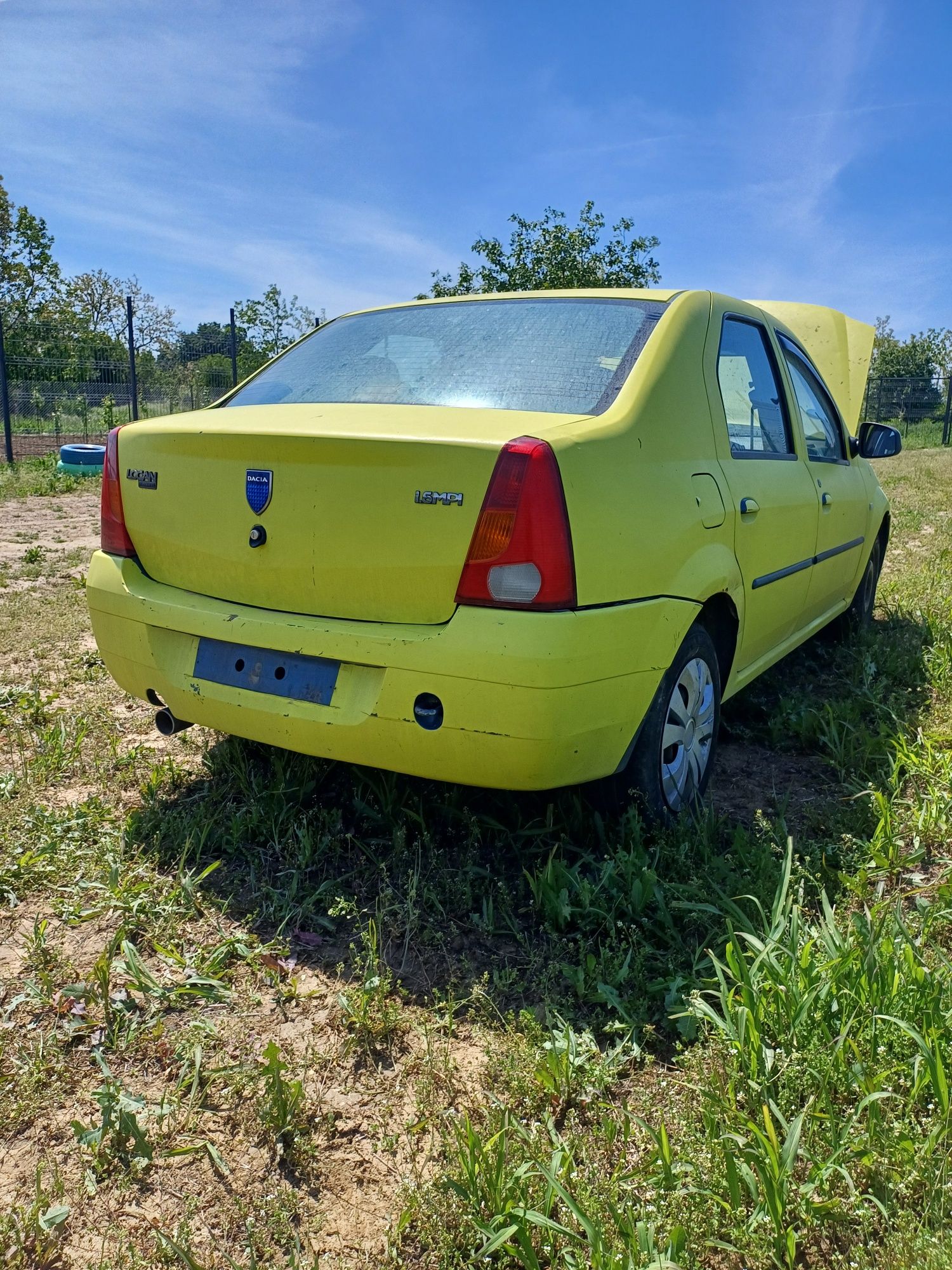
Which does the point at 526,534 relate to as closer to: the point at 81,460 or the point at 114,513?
the point at 114,513

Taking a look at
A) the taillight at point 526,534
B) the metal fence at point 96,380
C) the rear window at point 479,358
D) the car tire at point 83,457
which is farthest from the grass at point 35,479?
the taillight at point 526,534

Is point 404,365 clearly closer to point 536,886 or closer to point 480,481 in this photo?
point 480,481

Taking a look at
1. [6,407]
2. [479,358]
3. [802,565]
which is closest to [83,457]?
[6,407]

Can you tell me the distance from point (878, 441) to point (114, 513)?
346 cm

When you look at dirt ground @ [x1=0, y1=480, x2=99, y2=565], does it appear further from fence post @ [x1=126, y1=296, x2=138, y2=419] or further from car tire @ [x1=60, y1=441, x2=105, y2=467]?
fence post @ [x1=126, y1=296, x2=138, y2=419]

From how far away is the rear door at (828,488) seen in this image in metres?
3.94

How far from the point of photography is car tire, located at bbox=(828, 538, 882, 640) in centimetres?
507

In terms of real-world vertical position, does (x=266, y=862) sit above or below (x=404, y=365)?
below

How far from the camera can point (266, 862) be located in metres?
2.66

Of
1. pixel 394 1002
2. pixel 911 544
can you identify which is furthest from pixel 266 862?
pixel 911 544

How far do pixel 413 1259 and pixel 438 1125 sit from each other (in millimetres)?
274

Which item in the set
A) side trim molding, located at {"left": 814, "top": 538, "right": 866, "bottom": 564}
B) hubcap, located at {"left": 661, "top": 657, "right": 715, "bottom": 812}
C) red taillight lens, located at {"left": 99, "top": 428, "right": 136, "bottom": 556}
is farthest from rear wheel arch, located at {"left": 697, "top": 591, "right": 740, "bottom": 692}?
red taillight lens, located at {"left": 99, "top": 428, "right": 136, "bottom": 556}

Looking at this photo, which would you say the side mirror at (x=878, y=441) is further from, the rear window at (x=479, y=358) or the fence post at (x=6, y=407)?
the fence post at (x=6, y=407)

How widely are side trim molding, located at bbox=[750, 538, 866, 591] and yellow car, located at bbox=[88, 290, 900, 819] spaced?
0.03 m
